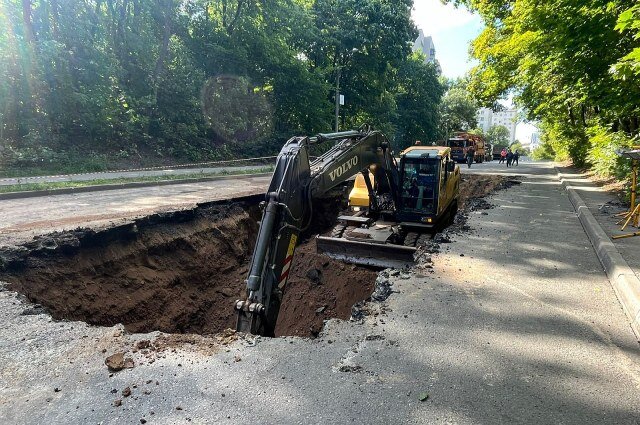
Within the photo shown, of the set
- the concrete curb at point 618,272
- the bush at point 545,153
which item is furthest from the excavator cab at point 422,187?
the bush at point 545,153

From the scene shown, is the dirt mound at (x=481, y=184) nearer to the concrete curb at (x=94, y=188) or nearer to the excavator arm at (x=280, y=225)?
the concrete curb at (x=94, y=188)

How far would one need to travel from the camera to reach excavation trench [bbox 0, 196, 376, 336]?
5.30 meters

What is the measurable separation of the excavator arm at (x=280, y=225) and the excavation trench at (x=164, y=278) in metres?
1.71

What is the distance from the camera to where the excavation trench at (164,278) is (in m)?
5.30

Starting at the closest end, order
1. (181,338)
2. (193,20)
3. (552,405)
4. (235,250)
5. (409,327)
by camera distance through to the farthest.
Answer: (552,405) → (181,338) → (409,327) → (235,250) → (193,20)

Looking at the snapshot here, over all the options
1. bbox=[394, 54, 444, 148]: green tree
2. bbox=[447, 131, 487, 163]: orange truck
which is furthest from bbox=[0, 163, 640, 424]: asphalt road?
bbox=[394, 54, 444, 148]: green tree

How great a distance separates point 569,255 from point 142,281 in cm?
733

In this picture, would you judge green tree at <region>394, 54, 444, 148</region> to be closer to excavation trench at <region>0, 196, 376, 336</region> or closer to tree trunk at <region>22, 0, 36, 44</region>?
tree trunk at <region>22, 0, 36, 44</region>

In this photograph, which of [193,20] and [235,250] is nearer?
[235,250]

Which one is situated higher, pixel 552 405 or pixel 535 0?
pixel 535 0

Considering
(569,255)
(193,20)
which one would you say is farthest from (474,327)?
(193,20)

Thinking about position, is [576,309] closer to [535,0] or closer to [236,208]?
[236,208]

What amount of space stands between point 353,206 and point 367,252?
1994 mm

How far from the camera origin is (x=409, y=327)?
3.71 metres
